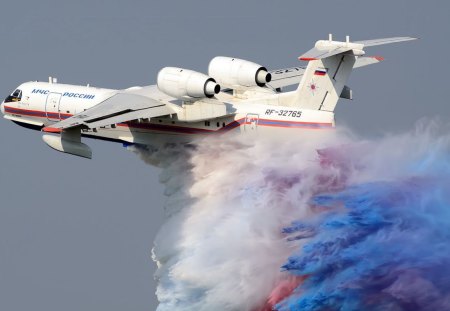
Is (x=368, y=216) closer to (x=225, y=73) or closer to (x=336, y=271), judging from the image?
(x=336, y=271)

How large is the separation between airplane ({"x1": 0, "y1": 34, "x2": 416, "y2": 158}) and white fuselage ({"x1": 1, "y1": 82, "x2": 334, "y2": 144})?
0.02 meters

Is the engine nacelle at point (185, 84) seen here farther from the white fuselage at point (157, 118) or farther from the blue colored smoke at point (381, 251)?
the blue colored smoke at point (381, 251)

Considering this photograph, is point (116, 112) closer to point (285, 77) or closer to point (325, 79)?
point (325, 79)

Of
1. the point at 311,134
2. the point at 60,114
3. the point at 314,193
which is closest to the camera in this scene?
the point at 314,193

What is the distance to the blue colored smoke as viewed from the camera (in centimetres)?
2681

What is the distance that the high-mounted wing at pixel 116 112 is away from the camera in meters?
32.3

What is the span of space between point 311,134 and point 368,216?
4531 millimetres

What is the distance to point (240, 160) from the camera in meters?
32.4

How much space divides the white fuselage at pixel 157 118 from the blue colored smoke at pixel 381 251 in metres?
3.92

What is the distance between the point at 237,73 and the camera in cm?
3338

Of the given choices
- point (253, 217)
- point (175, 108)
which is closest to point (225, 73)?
point (175, 108)

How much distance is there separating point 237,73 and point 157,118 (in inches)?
88.3

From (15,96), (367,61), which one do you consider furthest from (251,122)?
(15,96)

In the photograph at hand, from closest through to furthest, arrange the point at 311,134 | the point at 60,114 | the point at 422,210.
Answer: the point at 422,210 < the point at 311,134 < the point at 60,114
